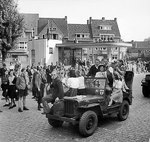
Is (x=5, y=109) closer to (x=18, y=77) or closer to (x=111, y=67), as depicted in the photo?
(x=18, y=77)

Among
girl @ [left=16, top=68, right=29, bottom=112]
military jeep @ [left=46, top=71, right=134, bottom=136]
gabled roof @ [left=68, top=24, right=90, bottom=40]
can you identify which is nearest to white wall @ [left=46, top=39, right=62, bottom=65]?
gabled roof @ [left=68, top=24, right=90, bottom=40]

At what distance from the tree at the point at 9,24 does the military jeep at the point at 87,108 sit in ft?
61.3

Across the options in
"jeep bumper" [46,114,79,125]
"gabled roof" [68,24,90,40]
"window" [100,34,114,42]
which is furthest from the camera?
"window" [100,34,114,42]

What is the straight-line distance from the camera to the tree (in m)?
24.3

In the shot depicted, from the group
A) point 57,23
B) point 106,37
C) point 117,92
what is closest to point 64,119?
point 117,92

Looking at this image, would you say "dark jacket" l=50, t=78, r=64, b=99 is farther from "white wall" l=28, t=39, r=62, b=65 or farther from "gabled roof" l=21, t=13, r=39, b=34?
"gabled roof" l=21, t=13, r=39, b=34

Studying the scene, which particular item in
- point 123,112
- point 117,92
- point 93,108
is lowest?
point 123,112

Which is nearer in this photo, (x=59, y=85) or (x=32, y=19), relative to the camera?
(x=59, y=85)

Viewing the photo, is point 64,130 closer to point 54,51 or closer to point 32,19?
point 54,51

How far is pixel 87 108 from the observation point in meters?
6.75

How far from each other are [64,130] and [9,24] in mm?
20077

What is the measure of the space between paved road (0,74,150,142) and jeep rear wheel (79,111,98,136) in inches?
6.2

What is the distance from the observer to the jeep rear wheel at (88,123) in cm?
644

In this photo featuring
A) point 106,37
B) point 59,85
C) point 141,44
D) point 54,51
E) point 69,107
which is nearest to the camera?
point 69,107
